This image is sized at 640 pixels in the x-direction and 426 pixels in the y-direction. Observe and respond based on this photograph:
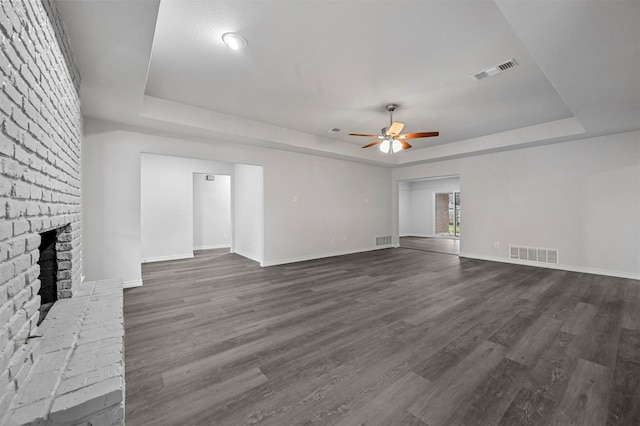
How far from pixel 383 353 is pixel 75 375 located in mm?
2011

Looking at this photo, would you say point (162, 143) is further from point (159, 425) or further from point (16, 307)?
point (159, 425)

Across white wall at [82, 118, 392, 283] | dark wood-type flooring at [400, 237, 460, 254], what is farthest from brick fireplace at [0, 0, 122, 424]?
dark wood-type flooring at [400, 237, 460, 254]

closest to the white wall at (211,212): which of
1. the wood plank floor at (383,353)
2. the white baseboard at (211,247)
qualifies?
the white baseboard at (211,247)

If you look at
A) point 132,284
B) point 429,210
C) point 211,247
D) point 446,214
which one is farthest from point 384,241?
point 132,284

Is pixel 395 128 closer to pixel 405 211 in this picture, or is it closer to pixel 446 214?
pixel 405 211

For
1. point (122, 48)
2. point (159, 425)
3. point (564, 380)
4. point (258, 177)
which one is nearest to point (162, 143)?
point (258, 177)

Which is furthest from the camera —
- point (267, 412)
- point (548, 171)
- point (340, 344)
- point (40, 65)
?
point (548, 171)

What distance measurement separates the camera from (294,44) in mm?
2516

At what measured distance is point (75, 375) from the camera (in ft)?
4.18

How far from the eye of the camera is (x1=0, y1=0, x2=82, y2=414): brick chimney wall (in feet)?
3.33

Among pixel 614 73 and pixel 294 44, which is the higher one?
pixel 294 44

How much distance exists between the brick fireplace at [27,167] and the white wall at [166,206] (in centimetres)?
439

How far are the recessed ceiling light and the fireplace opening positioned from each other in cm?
225

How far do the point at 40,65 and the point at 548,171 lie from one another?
721 cm
